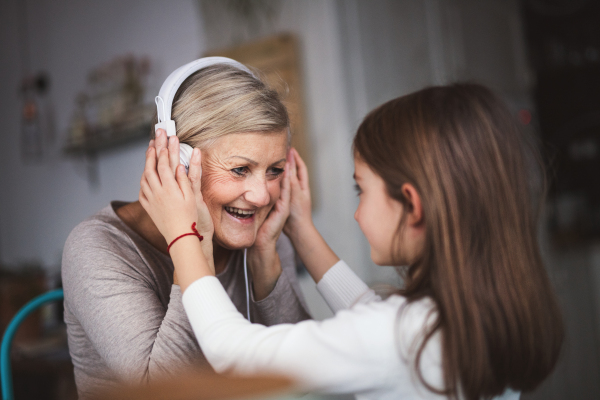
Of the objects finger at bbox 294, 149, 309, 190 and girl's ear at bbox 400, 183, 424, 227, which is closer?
girl's ear at bbox 400, 183, 424, 227

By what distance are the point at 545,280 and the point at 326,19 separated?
191 cm

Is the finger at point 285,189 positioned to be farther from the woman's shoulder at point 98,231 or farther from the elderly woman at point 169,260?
the woman's shoulder at point 98,231

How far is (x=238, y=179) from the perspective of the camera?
41.9 inches

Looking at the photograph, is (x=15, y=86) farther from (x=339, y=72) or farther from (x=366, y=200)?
(x=366, y=200)

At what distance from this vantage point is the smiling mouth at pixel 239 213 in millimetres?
1109

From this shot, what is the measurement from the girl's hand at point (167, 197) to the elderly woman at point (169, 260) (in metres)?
0.04

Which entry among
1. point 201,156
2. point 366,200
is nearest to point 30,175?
point 201,156

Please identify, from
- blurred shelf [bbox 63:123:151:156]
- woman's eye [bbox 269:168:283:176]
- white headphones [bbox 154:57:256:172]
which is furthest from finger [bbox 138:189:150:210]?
blurred shelf [bbox 63:123:151:156]

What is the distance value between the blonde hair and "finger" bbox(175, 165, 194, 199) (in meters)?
0.14

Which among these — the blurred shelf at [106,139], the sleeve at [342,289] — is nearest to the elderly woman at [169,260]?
the sleeve at [342,289]

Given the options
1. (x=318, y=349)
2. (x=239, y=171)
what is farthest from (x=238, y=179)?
(x=318, y=349)

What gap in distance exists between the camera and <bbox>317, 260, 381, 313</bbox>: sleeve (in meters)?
1.07

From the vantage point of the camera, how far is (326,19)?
238 cm

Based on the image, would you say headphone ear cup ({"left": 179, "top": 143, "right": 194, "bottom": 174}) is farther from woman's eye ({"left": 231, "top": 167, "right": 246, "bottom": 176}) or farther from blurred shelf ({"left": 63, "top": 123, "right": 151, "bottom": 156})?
blurred shelf ({"left": 63, "top": 123, "right": 151, "bottom": 156})
